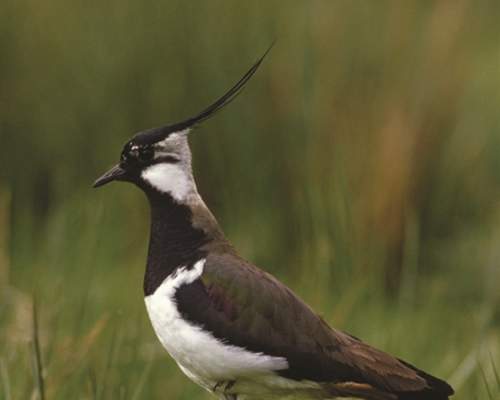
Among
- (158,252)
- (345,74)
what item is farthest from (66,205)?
(158,252)

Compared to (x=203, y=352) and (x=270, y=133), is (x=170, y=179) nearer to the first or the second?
(x=203, y=352)

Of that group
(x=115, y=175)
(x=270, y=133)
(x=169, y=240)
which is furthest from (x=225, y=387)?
(x=270, y=133)

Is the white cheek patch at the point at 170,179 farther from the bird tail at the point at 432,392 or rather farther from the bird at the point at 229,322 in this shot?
the bird tail at the point at 432,392

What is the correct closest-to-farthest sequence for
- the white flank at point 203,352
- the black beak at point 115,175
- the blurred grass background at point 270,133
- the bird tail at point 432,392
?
the white flank at point 203,352
the bird tail at point 432,392
the black beak at point 115,175
the blurred grass background at point 270,133

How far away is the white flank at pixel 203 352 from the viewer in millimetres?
2660

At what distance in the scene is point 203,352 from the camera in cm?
266

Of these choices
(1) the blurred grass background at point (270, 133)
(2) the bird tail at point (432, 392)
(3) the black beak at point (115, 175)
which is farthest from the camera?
(1) the blurred grass background at point (270, 133)

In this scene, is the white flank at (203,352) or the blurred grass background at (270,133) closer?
the white flank at (203,352)

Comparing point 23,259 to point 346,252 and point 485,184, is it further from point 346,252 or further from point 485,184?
point 485,184

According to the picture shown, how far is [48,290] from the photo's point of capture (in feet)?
13.8

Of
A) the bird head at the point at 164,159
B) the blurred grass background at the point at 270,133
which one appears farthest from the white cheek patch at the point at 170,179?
the blurred grass background at the point at 270,133

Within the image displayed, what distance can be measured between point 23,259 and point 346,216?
59.4 inches

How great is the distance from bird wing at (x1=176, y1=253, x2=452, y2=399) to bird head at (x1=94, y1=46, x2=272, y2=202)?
0.21 metres

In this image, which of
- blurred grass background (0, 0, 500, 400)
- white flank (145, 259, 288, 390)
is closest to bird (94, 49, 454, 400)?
white flank (145, 259, 288, 390)
